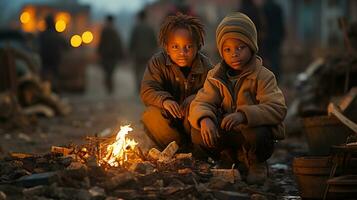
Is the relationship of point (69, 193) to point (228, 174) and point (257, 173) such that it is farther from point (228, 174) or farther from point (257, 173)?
point (257, 173)

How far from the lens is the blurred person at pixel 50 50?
74.2 feet

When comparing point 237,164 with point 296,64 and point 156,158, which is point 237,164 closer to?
point 156,158

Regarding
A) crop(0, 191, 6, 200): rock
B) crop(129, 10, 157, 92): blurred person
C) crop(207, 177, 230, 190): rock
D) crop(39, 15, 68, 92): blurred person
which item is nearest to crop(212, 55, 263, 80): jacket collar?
crop(207, 177, 230, 190): rock

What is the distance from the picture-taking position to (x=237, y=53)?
266 inches

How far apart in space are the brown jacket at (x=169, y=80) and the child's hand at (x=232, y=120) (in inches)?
41.7

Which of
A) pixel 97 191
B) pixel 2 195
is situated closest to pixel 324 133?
pixel 97 191

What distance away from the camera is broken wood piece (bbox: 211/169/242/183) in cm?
644

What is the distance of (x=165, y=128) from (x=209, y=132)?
1.05 metres

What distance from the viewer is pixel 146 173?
6.27m

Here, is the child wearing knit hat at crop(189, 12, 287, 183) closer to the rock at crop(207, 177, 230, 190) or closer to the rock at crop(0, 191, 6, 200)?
the rock at crop(207, 177, 230, 190)

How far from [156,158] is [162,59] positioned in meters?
1.14

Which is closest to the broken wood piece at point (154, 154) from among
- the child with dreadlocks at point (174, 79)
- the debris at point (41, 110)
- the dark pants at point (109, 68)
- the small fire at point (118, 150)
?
the small fire at point (118, 150)

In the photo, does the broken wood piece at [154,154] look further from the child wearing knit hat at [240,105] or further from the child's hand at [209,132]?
the child's hand at [209,132]

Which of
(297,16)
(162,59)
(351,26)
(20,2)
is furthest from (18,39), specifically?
(297,16)
